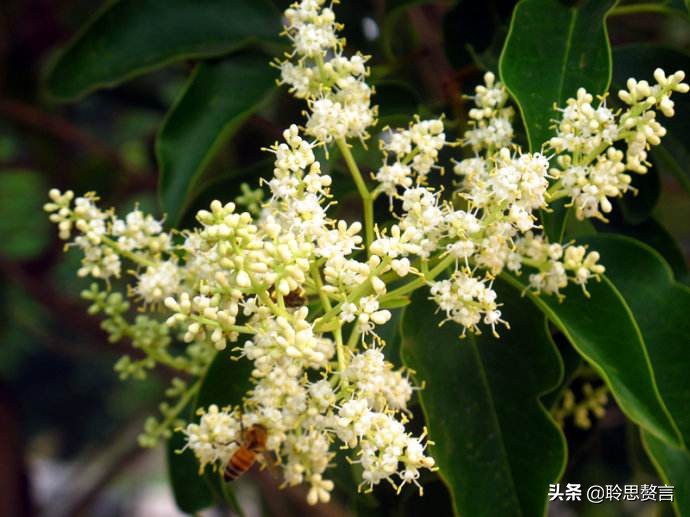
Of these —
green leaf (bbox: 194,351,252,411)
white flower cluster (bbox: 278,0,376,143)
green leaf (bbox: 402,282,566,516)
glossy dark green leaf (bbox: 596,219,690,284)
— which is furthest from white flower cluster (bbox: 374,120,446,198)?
glossy dark green leaf (bbox: 596,219,690,284)

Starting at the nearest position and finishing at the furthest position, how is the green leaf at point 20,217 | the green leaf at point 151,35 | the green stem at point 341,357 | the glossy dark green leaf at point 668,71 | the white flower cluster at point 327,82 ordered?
the green stem at point 341,357 < the white flower cluster at point 327,82 < the glossy dark green leaf at point 668,71 < the green leaf at point 151,35 < the green leaf at point 20,217

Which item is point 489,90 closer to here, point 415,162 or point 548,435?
point 415,162

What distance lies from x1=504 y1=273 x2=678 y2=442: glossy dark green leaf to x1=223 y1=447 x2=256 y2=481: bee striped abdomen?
1.09 ft

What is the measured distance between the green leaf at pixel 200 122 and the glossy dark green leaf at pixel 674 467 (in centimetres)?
66

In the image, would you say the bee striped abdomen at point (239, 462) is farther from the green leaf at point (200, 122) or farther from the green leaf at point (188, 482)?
the green leaf at point (200, 122)

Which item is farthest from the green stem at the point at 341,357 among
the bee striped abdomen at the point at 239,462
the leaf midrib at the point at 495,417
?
the leaf midrib at the point at 495,417

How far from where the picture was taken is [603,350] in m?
1.01

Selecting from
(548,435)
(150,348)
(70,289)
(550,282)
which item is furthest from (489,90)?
(70,289)

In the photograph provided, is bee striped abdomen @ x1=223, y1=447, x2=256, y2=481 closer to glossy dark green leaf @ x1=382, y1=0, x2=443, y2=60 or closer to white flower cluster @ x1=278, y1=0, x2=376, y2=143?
white flower cluster @ x1=278, y1=0, x2=376, y2=143

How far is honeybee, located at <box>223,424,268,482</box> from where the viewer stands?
99 cm

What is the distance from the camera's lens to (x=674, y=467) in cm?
107

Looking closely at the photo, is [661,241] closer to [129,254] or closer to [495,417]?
[495,417]

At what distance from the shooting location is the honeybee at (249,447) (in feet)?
3.25

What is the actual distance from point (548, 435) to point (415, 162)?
0.34 metres
